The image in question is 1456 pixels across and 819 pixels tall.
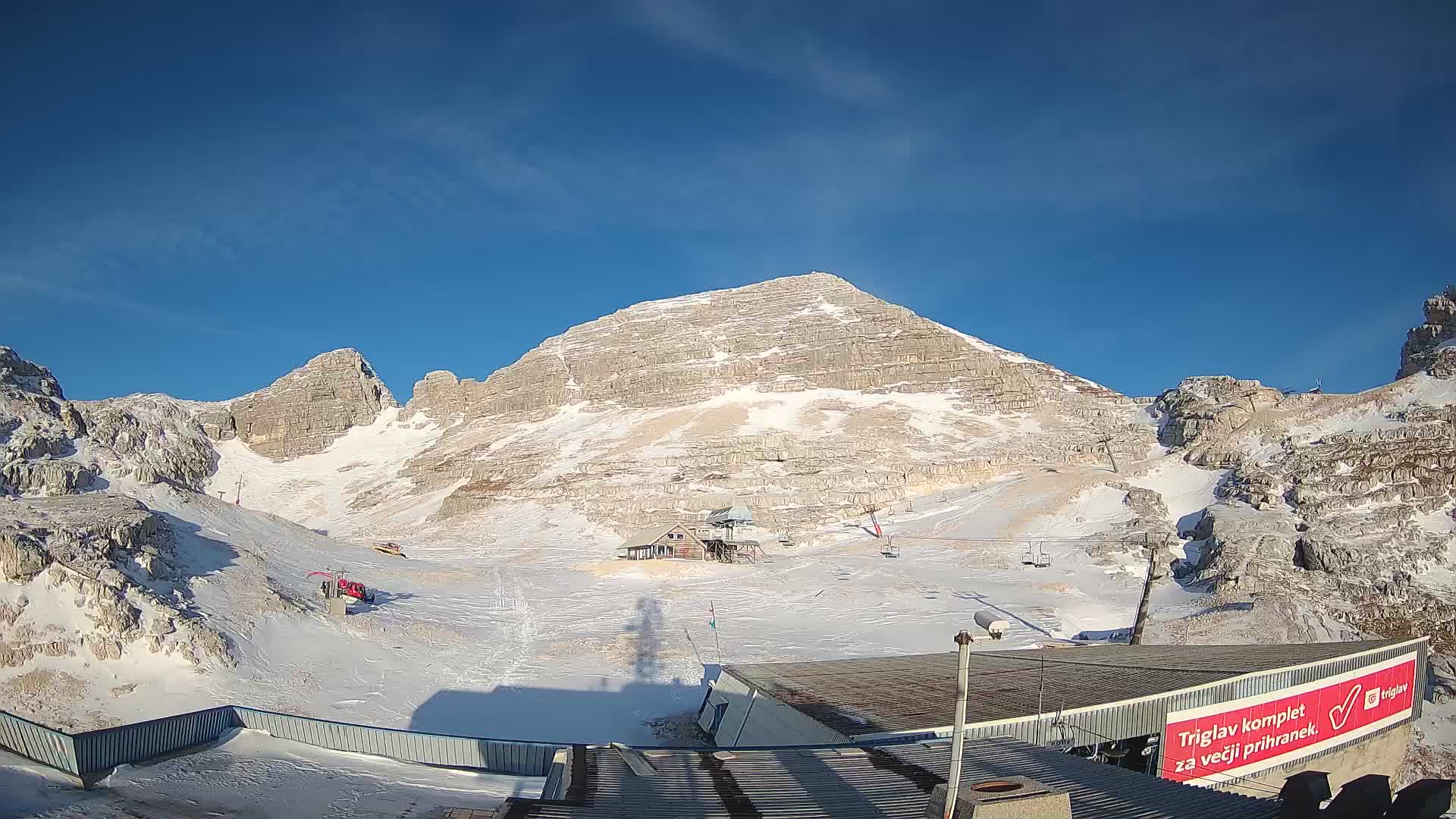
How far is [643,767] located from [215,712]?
281 inches

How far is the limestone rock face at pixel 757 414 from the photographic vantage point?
74.1 metres

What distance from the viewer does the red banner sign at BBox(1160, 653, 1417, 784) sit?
47.8 ft

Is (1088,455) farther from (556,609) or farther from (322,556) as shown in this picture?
(322,556)

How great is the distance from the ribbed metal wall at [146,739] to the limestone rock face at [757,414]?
50497mm

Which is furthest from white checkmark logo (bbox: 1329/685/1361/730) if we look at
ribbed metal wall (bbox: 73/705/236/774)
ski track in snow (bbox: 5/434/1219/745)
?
ribbed metal wall (bbox: 73/705/236/774)

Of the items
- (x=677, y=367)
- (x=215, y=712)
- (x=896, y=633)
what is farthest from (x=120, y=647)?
(x=677, y=367)

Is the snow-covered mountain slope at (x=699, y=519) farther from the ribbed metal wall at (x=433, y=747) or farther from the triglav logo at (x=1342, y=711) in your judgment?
the triglav logo at (x=1342, y=711)

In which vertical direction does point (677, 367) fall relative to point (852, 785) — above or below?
above

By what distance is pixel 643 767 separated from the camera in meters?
10.1

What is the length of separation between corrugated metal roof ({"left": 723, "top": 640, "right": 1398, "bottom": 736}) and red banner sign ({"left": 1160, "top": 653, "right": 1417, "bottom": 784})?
20.7 inches

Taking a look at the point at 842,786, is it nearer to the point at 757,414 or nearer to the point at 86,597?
the point at 86,597

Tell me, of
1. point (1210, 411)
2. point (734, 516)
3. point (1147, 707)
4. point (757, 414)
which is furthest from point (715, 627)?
point (757, 414)

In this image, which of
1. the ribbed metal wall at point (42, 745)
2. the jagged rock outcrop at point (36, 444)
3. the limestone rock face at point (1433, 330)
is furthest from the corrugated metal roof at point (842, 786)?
the limestone rock face at point (1433, 330)

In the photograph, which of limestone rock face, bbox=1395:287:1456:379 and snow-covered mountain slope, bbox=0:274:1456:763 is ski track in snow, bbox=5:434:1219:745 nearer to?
snow-covered mountain slope, bbox=0:274:1456:763
